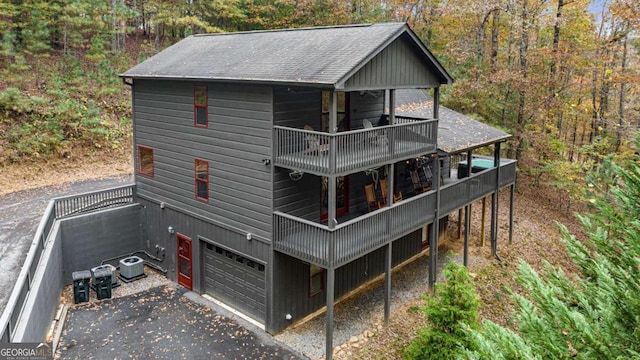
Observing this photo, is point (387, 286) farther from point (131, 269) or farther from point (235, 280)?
point (131, 269)

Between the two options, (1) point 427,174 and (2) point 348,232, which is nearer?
(2) point 348,232

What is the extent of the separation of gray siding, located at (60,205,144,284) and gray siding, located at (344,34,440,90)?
32.7 feet

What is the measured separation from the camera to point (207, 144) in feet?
47.3

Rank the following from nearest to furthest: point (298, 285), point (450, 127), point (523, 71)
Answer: point (298, 285), point (450, 127), point (523, 71)

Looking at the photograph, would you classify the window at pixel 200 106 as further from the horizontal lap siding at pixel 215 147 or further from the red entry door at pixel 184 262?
the red entry door at pixel 184 262

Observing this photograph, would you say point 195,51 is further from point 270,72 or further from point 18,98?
point 18,98

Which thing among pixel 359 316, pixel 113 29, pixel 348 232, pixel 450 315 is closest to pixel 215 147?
pixel 348 232

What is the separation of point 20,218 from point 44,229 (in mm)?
3772

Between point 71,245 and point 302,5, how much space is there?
66.8 feet

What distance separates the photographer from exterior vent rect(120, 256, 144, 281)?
1591cm

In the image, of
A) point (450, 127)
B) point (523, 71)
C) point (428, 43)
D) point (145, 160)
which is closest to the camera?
point (145, 160)

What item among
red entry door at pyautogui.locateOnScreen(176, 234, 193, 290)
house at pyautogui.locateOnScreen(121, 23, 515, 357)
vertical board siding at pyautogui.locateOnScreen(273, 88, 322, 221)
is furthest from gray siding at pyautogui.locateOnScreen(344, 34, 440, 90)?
red entry door at pyautogui.locateOnScreen(176, 234, 193, 290)

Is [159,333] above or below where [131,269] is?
below

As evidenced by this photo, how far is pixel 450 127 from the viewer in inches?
706
